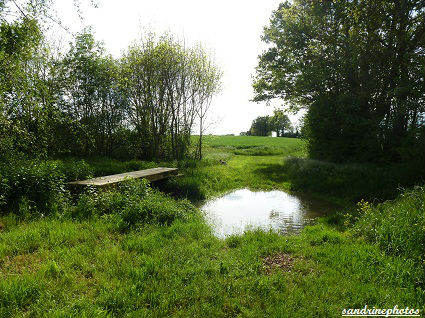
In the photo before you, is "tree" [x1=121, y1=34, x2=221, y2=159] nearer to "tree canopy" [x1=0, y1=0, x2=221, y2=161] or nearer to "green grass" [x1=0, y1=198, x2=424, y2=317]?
"tree canopy" [x1=0, y1=0, x2=221, y2=161]

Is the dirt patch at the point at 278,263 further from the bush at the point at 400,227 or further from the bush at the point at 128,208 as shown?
the bush at the point at 128,208

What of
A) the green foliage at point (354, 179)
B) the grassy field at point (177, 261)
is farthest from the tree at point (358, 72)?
the grassy field at point (177, 261)

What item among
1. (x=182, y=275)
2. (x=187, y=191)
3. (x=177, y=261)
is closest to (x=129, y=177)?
(x=187, y=191)

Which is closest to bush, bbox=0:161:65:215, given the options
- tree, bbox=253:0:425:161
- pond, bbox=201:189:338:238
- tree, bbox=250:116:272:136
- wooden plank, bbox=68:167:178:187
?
wooden plank, bbox=68:167:178:187

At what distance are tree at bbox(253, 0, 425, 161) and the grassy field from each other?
A: 5.51 meters

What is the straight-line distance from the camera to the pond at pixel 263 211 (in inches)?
242

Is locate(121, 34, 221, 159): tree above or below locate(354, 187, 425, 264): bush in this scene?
above

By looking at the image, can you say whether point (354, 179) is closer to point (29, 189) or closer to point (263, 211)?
point (263, 211)

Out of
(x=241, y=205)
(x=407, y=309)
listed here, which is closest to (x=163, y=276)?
(x=407, y=309)

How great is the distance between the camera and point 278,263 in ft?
12.9

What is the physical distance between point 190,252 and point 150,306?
142cm

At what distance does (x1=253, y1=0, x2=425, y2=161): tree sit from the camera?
876 cm

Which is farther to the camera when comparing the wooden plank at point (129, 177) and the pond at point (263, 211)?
the wooden plank at point (129, 177)

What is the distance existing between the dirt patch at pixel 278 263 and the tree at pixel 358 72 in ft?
24.0
